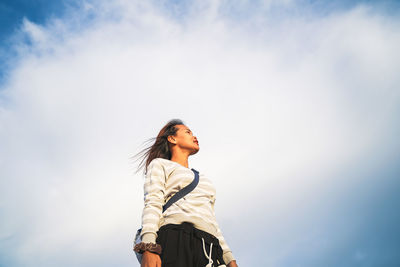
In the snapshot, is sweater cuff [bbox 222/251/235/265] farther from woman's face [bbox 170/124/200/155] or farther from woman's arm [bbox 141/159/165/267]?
woman's face [bbox 170/124/200/155]

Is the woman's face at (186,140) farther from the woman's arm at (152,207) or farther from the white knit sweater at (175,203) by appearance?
the woman's arm at (152,207)

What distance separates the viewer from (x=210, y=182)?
4090 millimetres

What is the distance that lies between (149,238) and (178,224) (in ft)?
1.31

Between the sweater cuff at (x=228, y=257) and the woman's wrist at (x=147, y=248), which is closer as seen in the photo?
the woman's wrist at (x=147, y=248)

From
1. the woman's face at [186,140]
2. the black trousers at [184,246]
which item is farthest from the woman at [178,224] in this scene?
the woman's face at [186,140]

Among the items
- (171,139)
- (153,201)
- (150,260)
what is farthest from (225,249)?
(171,139)

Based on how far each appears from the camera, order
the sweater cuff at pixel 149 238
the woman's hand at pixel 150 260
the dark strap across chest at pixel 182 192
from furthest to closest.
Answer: the dark strap across chest at pixel 182 192 < the sweater cuff at pixel 149 238 < the woman's hand at pixel 150 260

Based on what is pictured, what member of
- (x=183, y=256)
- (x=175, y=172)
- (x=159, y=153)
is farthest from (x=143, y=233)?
(x=159, y=153)

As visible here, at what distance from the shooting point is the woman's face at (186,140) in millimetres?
4801

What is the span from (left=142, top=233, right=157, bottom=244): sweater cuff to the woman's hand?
0.13 m

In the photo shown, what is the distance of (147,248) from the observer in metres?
2.81

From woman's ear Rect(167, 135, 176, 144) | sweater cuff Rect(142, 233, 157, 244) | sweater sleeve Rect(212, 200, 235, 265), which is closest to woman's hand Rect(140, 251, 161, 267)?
sweater cuff Rect(142, 233, 157, 244)

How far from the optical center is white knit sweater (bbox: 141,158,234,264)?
3.16 metres

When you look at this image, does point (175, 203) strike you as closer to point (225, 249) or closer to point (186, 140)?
point (225, 249)
